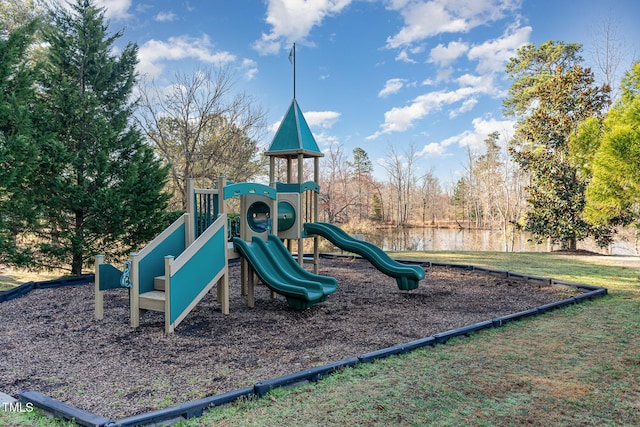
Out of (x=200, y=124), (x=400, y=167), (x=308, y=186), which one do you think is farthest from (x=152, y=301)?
(x=400, y=167)

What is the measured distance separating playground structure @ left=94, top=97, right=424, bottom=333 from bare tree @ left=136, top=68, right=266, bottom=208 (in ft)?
33.2

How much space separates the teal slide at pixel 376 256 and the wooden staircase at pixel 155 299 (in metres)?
3.07

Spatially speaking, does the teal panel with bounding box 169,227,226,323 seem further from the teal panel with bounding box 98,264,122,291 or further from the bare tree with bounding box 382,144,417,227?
the bare tree with bounding box 382,144,417,227

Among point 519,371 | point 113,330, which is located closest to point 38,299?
point 113,330

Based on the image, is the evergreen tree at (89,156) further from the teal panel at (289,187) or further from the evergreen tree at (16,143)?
the teal panel at (289,187)

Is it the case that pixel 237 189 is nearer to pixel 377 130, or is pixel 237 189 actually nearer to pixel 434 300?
pixel 434 300

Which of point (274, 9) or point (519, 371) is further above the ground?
point (274, 9)

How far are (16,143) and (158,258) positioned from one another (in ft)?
13.5

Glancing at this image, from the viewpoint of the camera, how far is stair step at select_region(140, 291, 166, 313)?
183 inches

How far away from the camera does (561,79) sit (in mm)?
14398

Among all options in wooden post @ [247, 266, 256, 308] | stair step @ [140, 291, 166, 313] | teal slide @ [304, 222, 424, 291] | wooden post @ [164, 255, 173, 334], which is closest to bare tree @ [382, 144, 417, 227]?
teal slide @ [304, 222, 424, 291]

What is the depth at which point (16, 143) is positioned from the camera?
6.87 meters

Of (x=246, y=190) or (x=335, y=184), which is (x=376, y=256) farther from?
(x=335, y=184)

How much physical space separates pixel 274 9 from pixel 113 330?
13587 mm
